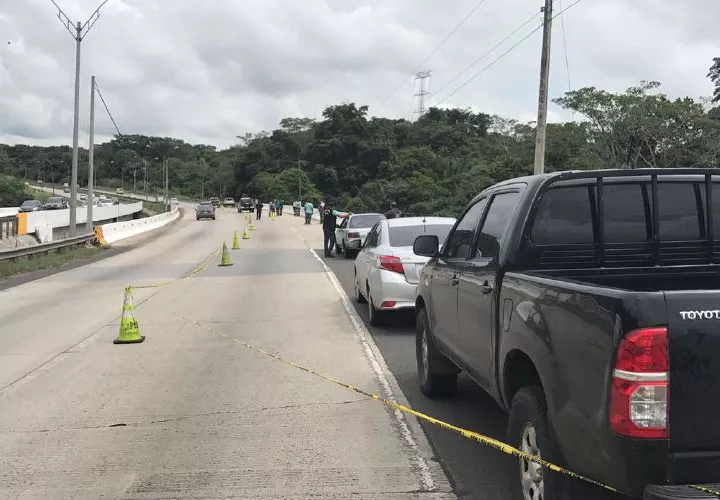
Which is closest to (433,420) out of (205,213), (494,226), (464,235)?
(464,235)

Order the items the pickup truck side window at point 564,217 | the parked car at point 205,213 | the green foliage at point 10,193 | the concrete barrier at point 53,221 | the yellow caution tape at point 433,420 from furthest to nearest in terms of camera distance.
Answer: the green foliage at point 10,193 < the parked car at point 205,213 < the concrete barrier at point 53,221 < the pickup truck side window at point 564,217 < the yellow caution tape at point 433,420

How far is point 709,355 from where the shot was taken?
104 inches

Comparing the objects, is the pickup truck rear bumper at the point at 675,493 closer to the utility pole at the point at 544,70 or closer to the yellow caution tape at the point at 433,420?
the yellow caution tape at the point at 433,420

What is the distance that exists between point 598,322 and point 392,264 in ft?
22.4

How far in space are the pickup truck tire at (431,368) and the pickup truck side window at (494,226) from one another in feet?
4.42

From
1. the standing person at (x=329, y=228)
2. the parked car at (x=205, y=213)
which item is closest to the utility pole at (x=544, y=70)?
the standing person at (x=329, y=228)

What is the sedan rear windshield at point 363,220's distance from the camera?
22359 millimetres

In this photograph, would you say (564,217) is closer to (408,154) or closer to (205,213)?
(205,213)

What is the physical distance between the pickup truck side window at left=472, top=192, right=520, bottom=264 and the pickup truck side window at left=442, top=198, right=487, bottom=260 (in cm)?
21

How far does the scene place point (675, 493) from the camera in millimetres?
2596

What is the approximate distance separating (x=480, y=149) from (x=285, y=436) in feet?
254

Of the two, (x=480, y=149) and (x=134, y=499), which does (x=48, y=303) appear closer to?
(x=134, y=499)

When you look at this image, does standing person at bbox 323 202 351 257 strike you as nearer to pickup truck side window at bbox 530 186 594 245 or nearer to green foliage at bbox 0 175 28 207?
pickup truck side window at bbox 530 186 594 245

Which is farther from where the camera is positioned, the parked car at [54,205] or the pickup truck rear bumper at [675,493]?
the parked car at [54,205]
